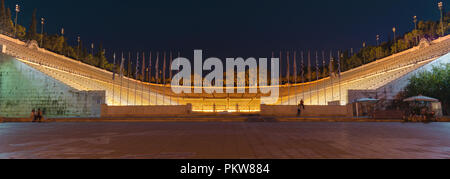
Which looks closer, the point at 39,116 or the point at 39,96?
the point at 39,116

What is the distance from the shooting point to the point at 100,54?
64625 millimetres

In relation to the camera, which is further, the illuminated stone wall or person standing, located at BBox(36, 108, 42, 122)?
the illuminated stone wall

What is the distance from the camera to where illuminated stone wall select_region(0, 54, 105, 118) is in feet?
76.6

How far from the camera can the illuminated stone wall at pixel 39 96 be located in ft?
76.6

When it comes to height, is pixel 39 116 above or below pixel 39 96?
below

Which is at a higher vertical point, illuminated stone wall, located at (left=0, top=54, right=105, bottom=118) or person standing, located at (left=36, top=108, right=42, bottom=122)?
illuminated stone wall, located at (left=0, top=54, right=105, bottom=118)

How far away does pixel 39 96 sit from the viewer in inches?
945
